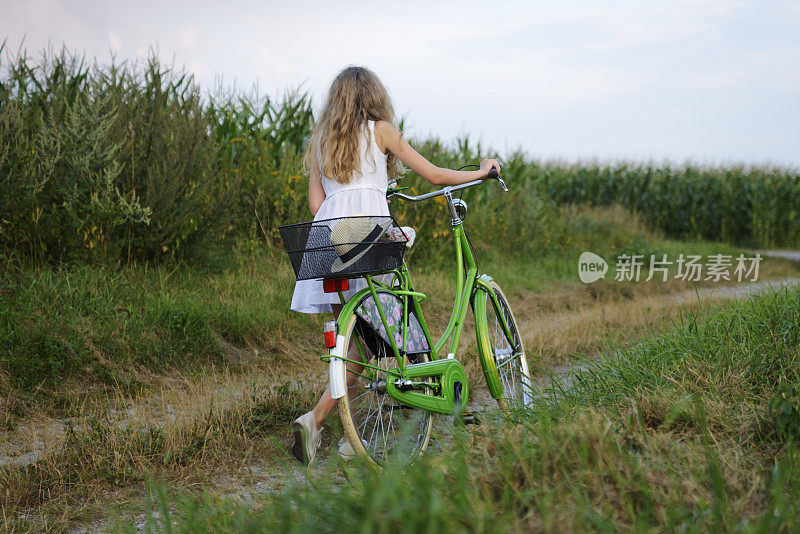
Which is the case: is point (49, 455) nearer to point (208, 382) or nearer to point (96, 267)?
point (208, 382)

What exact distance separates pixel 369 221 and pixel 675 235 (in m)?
17.2

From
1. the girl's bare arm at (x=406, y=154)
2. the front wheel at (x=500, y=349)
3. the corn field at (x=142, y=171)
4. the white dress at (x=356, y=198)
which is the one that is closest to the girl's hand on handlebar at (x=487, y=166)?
the girl's bare arm at (x=406, y=154)

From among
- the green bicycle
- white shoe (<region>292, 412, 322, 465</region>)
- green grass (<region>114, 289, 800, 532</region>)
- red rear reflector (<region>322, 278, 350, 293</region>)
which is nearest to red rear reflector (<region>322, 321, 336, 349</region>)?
the green bicycle

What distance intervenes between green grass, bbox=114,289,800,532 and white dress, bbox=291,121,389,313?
1157mm

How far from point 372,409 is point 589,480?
1.67 m

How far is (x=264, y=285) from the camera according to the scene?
6.92m

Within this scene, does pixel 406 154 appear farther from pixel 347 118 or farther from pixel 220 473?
pixel 220 473

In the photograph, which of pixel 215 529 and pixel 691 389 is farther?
pixel 691 389

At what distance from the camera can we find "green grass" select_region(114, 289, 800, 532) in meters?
1.88

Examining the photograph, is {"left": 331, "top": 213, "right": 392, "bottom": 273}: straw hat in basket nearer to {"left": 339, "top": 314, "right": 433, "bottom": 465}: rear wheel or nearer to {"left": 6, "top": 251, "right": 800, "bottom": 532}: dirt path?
{"left": 339, "top": 314, "right": 433, "bottom": 465}: rear wheel

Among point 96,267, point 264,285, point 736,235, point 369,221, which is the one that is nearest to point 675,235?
point 736,235

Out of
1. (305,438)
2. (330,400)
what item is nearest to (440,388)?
(330,400)

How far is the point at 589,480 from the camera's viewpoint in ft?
6.93

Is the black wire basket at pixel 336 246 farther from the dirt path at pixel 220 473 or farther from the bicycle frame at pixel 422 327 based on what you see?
the dirt path at pixel 220 473
